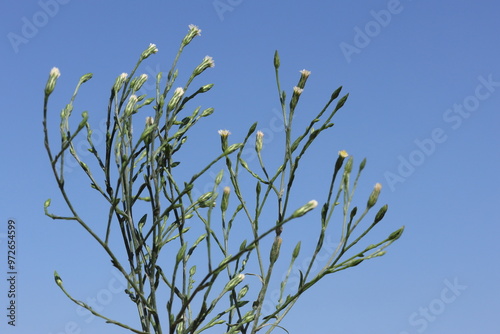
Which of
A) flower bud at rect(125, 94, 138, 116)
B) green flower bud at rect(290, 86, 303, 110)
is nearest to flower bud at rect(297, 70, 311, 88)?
green flower bud at rect(290, 86, 303, 110)

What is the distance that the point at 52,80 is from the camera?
1.80m

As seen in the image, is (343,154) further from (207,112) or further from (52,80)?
(52,80)

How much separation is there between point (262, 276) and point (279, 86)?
66 cm

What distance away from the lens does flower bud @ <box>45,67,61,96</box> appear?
1790 mm

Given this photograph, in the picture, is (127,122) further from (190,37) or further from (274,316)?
(274,316)

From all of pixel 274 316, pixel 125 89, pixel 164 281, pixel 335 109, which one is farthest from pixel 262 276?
pixel 125 89

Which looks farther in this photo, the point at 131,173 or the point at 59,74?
the point at 131,173

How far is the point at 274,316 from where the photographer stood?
1.93 metres

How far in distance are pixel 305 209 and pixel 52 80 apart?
819 mm

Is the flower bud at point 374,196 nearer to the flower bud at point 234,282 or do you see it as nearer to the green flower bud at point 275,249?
the green flower bud at point 275,249

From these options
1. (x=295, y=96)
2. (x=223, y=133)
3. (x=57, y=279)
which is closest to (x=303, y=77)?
(x=295, y=96)

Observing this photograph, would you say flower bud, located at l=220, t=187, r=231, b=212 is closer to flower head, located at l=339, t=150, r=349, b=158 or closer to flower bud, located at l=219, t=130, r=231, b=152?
flower bud, located at l=219, t=130, r=231, b=152

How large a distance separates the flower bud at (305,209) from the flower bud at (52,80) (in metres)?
0.79

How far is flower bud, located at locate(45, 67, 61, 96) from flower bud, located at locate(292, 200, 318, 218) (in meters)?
0.79
